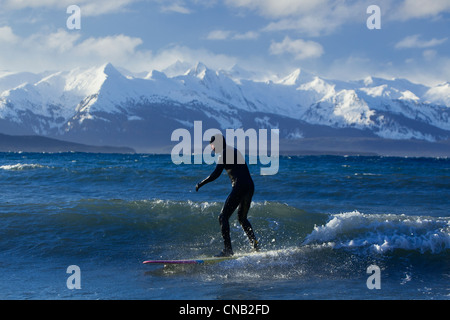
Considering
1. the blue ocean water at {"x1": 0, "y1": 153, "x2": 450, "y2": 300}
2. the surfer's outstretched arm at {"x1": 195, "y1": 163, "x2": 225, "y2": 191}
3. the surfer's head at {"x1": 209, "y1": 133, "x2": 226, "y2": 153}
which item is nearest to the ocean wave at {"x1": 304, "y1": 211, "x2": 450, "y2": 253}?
the blue ocean water at {"x1": 0, "y1": 153, "x2": 450, "y2": 300}

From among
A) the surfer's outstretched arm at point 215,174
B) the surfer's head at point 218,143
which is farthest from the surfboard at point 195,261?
the surfer's head at point 218,143

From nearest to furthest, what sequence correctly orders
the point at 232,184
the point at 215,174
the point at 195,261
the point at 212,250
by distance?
1. the point at 195,261
2. the point at 215,174
3. the point at 232,184
4. the point at 212,250

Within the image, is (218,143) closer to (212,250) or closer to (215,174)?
(215,174)

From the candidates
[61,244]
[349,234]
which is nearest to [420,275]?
[349,234]

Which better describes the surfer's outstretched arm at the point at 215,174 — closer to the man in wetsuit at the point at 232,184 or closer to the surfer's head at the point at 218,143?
the man in wetsuit at the point at 232,184

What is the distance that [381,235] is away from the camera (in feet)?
38.8

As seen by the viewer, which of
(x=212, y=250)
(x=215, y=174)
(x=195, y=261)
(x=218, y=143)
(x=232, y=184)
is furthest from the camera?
(x=212, y=250)

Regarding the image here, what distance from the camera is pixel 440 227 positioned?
40.5 feet

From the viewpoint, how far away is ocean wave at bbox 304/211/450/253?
37.1 ft

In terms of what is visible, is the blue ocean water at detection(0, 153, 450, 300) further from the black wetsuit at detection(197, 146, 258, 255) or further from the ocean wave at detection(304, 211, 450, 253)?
the black wetsuit at detection(197, 146, 258, 255)

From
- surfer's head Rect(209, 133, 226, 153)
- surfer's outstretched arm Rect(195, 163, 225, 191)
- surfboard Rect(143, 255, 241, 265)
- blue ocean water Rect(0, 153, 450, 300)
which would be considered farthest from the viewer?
surfer's head Rect(209, 133, 226, 153)

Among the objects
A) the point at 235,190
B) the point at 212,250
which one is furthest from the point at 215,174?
the point at 212,250

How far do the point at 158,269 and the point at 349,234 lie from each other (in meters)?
4.95
